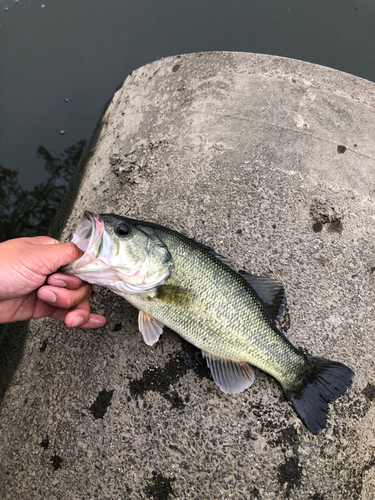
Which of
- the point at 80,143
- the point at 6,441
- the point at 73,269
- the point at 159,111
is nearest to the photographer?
the point at 73,269

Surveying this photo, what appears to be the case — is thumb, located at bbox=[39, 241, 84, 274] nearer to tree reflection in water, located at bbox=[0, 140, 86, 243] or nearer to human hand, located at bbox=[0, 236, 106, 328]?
human hand, located at bbox=[0, 236, 106, 328]

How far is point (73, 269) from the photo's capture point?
6.77 feet

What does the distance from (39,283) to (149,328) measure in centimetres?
84

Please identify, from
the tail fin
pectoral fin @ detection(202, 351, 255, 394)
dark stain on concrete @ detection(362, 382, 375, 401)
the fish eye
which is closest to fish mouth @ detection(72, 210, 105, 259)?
the fish eye

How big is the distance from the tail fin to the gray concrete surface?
0.12 m

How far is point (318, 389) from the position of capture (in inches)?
Result: 87.2

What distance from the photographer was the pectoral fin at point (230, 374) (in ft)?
7.21

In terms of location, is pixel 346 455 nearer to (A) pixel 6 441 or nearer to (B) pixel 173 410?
(B) pixel 173 410

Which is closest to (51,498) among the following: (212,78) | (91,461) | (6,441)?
(91,461)

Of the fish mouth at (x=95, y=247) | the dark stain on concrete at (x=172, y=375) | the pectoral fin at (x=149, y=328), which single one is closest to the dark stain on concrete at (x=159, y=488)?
the dark stain on concrete at (x=172, y=375)

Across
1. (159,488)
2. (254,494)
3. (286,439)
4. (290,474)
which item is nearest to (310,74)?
(286,439)

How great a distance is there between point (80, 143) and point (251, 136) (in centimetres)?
276

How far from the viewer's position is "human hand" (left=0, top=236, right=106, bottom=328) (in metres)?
2.01

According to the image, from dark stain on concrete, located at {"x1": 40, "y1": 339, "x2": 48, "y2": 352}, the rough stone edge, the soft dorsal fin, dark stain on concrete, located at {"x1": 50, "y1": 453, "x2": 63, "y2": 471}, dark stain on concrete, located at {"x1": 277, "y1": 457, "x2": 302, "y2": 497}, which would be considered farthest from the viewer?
the rough stone edge
